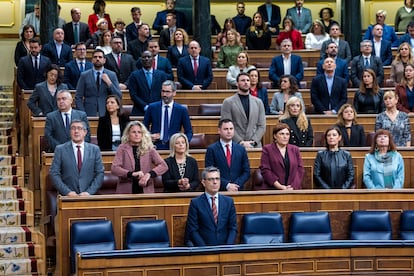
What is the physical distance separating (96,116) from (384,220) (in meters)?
3.34

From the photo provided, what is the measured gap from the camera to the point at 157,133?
376 inches

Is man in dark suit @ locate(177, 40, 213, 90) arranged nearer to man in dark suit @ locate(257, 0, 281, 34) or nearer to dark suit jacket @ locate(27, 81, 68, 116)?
dark suit jacket @ locate(27, 81, 68, 116)

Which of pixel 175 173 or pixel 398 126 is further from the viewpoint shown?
pixel 398 126

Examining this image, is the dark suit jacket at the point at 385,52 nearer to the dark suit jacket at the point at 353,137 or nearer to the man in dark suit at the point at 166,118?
the dark suit jacket at the point at 353,137

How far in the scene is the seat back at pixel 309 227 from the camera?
8.24 m

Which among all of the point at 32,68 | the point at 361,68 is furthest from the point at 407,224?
the point at 32,68

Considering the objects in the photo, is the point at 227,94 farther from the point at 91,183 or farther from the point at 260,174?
the point at 91,183

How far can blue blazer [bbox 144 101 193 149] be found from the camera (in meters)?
9.49

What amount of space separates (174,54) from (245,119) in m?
2.90

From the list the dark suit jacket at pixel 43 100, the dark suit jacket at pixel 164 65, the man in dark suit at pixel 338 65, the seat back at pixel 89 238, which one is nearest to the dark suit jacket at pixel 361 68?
the man in dark suit at pixel 338 65

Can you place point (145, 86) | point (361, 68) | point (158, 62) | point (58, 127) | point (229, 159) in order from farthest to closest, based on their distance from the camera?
point (361, 68), point (158, 62), point (145, 86), point (58, 127), point (229, 159)

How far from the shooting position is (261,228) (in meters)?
8.21

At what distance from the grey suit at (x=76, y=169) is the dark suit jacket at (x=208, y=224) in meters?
0.92

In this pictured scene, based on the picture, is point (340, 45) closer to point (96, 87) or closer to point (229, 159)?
point (96, 87)
